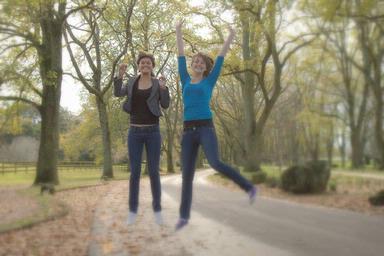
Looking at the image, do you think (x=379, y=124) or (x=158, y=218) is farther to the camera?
(x=379, y=124)

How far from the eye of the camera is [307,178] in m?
19.1

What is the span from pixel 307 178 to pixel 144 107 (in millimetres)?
16221

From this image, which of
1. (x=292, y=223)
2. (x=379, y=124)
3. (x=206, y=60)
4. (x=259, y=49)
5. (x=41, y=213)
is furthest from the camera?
(x=259, y=49)

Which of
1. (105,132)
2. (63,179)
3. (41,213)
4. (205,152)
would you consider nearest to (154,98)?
(205,152)

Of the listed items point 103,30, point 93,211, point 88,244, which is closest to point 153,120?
point 103,30

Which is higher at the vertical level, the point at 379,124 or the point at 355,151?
the point at 379,124

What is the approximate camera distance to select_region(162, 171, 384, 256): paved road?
10.5 metres

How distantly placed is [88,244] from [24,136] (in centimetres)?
3784

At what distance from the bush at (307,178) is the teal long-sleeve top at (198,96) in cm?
1557

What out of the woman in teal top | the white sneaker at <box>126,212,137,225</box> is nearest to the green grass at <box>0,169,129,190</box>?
the white sneaker at <box>126,212,137,225</box>

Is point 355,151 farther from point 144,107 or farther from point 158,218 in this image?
point 144,107

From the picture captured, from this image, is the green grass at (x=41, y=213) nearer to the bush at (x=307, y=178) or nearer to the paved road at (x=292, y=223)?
the paved road at (x=292, y=223)

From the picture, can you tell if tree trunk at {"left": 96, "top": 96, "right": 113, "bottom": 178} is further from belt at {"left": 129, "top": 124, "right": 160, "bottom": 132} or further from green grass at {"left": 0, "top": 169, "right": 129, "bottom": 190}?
belt at {"left": 129, "top": 124, "right": 160, "bottom": 132}

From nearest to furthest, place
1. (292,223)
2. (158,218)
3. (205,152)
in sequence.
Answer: (205,152)
(158,218)
(292,223)
